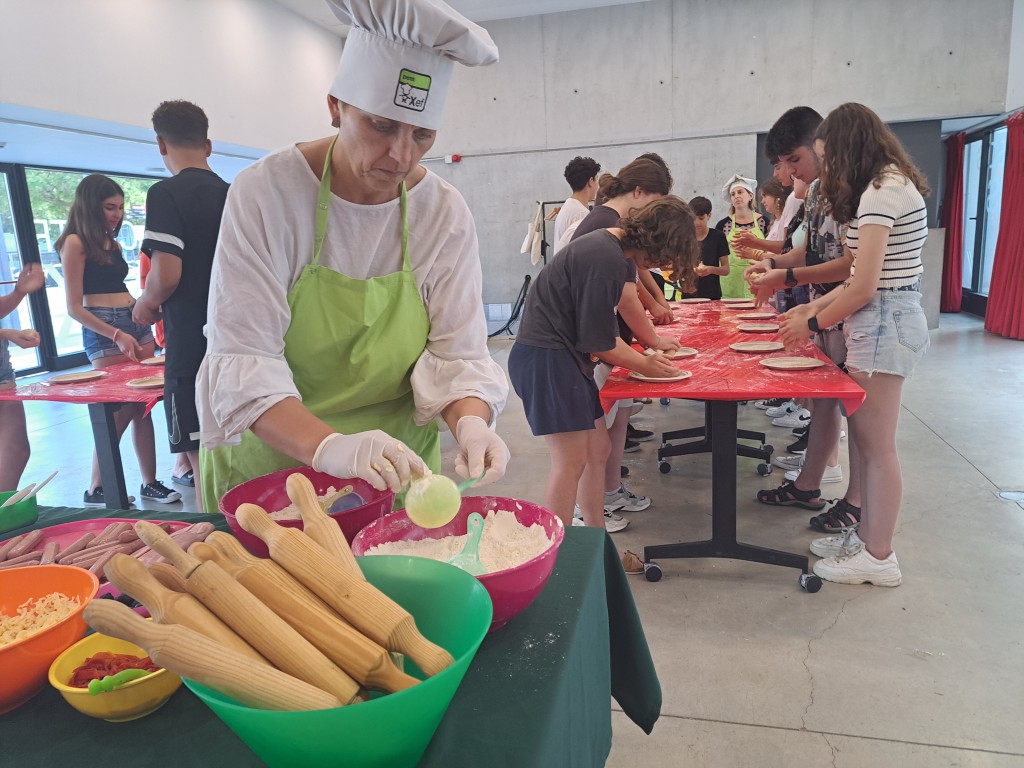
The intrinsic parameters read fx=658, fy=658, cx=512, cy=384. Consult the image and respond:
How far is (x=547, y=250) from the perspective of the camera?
31.9 ft

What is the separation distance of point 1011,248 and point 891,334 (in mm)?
6435

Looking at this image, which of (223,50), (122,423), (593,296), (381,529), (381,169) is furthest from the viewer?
(223,50)

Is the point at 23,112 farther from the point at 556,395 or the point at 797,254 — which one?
the point at 797,254

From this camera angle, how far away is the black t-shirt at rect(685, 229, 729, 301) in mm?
5516

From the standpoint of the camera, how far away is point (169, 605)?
0.63m

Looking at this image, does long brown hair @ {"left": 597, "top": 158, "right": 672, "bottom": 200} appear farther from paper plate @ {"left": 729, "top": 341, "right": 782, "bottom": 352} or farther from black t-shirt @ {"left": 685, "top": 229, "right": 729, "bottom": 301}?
black t-shirt @ {"left": 685, "top": 229, "right": 729, "bottom": 301}

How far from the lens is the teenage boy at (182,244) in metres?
2.45

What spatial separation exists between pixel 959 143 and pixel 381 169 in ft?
33.1

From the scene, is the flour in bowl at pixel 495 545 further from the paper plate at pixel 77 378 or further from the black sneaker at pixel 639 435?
the black sneaker at pixel 639 435

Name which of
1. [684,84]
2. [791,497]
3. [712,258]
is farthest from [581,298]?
[684,84]

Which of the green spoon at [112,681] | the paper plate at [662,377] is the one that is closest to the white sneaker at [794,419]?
the paper plate at [662,377]

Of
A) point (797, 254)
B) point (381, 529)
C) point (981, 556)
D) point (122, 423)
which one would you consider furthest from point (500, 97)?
point (381, 529)

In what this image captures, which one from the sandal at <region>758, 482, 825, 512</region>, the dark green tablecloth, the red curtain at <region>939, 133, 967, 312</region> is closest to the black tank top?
the dark green tablecloth

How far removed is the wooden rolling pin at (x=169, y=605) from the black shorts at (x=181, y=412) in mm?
2006
